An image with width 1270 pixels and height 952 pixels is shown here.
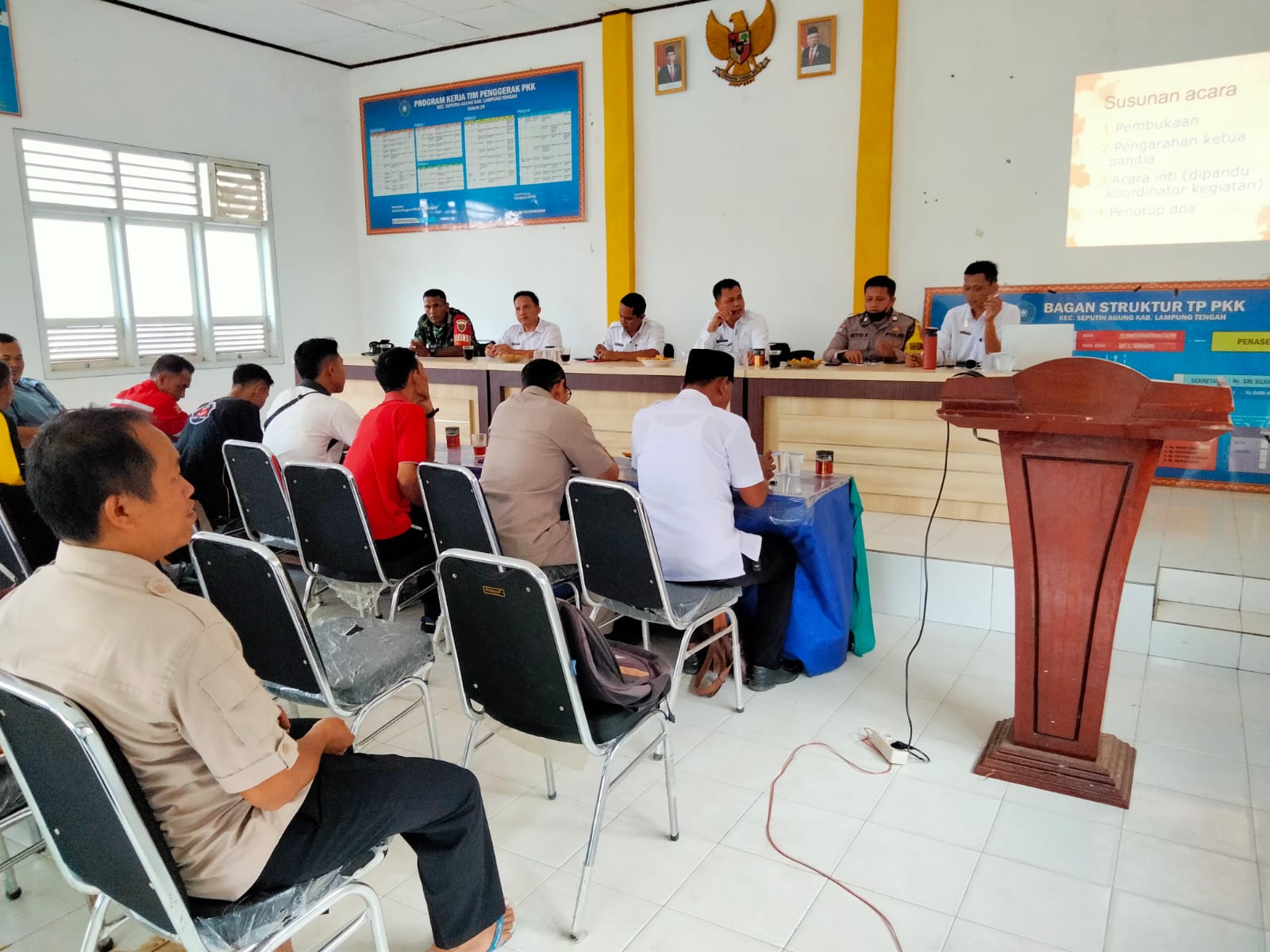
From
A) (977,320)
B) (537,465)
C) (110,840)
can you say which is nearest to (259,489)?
(537,465)

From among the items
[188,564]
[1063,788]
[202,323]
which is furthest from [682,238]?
[1063,788]

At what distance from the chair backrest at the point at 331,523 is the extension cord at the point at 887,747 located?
1.66 meters

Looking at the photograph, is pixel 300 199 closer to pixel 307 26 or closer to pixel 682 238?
pixel 307 26

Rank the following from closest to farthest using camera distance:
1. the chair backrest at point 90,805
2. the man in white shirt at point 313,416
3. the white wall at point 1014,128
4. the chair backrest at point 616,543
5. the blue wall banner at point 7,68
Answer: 1. the chair backrest at point 90,805
2. the chair backrest at point 616,543
3. the man in white shirt at point 313,416
4. the white wall at point 1014,128
5. the blue wall banner at point 7,68

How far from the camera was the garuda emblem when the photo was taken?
5617 mm

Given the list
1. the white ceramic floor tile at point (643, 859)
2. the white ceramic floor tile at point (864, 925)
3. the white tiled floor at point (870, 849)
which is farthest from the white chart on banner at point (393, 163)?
the white ceramic floor tile at point (864, 925)

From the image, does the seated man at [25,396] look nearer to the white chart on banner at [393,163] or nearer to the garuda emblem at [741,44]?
the white chart on banner at [393,163]

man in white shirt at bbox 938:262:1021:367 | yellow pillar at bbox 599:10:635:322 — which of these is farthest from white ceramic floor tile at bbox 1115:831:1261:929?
yellow pillar at bbox 599:10:635:322

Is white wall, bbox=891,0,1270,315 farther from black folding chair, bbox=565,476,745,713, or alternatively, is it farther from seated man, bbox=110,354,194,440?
seated man, bbox=110,354,194,440

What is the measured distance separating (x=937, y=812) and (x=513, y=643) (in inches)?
48.1

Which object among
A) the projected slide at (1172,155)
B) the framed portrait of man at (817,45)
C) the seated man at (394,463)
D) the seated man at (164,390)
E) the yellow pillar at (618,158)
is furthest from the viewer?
the yellow pillar at (618,158)

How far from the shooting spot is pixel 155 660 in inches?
43.5

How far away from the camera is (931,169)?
17.4 ft

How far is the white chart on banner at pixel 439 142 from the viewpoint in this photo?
6.99m
